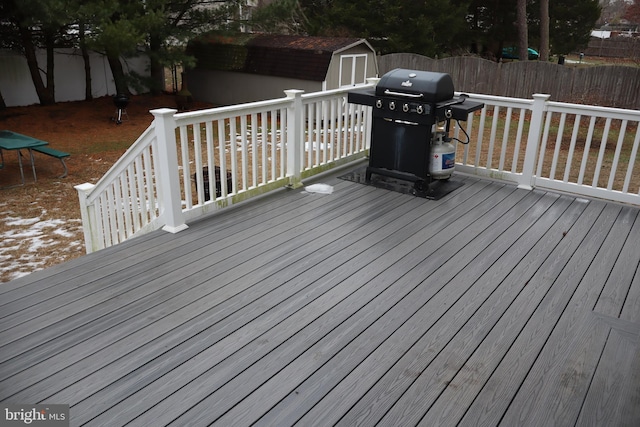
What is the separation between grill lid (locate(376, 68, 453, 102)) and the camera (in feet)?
13.3

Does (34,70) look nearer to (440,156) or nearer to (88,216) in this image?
(88,216)

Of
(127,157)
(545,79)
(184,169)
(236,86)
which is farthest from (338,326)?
(236,86)

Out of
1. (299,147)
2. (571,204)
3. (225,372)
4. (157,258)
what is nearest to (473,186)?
(571,204)

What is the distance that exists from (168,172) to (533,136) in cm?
313

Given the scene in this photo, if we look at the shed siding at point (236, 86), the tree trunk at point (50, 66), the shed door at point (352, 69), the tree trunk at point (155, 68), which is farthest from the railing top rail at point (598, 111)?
the tree trunk at point (50, 66)

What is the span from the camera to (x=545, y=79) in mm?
11016

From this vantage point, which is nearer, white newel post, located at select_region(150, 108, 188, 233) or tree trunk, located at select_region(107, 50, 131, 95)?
white newel post, located at select_region(150, 108, 188, 233)

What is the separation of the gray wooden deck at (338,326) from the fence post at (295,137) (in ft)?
2.56

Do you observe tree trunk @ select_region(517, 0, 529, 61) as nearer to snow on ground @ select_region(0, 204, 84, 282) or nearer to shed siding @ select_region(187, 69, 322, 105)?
shed siding @ select_region(187, 69, 322, 105)

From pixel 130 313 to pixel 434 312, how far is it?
1.56m

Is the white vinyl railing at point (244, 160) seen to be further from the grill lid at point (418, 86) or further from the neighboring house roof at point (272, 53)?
the neighboring house roof at point (272, 53)

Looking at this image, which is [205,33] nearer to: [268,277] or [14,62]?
[14,62]

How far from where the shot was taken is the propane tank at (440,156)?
14.3 ft

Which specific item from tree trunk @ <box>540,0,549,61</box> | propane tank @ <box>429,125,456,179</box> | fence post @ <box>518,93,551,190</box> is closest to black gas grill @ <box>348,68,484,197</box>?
propane tank @ <box>429,125,456,179</box>
